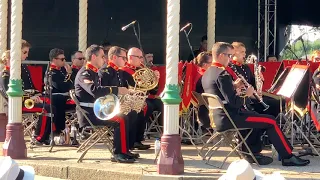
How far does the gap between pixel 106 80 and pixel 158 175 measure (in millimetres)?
1994

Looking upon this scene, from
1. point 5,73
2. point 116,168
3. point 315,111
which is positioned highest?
point 5,73

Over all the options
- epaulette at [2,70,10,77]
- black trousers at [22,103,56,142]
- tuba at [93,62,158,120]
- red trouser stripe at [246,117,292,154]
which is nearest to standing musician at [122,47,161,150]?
tuba at [93,62,158,120]

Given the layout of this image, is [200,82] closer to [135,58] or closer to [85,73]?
[135,58]

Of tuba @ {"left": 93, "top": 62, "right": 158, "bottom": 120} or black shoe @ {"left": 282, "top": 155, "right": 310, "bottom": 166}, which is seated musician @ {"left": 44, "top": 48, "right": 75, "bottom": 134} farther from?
black shoe @ {"left": 282, "top": 155, "right": 310, "bottom": 166}

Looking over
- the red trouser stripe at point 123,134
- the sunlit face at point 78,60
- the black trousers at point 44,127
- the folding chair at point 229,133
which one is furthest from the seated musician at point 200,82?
the black trousers at point 44,127

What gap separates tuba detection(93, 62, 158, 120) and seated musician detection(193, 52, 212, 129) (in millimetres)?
826

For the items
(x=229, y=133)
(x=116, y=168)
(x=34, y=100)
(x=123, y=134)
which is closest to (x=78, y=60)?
(x=34, y=100)

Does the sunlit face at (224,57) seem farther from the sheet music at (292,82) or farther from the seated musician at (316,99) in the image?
the seated musician at (316,99)

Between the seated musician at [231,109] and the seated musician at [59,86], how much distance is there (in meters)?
3.47

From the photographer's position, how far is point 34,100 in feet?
35.1

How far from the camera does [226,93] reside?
8195 mm

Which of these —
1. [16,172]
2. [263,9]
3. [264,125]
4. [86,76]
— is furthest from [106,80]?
[263,9]

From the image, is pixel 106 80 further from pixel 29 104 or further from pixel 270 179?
pixel 270 179

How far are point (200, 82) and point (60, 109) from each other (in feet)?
9.09
